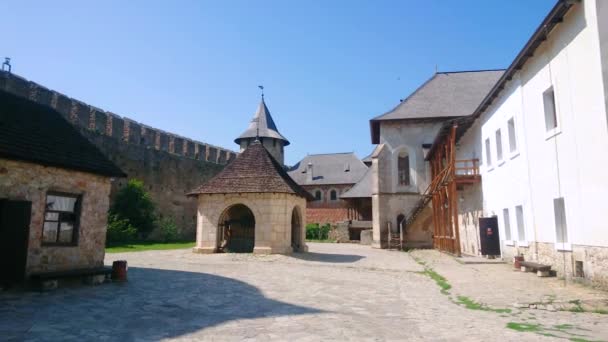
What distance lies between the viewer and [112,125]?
27.2m

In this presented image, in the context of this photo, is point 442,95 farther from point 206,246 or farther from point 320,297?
point 320,297

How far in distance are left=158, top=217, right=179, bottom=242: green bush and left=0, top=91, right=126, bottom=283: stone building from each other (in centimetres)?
1930

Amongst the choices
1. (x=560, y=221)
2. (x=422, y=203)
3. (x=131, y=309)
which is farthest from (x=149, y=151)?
(x=560, y=221)

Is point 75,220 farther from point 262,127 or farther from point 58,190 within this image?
point 262,127

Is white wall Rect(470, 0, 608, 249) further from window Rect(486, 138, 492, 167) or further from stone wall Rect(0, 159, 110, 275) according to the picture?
stone wall Rect(0, 159, 110, 275)

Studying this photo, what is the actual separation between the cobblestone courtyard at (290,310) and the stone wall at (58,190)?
3.35ft

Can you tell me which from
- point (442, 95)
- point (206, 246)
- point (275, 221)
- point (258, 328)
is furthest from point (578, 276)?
point (442, 95)

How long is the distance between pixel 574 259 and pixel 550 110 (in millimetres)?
4008

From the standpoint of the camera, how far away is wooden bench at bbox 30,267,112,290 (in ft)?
27.7

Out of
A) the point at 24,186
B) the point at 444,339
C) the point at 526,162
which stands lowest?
the point at 444,339

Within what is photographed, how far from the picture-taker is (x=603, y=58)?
27.4 ft

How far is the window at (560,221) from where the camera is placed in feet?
35.2

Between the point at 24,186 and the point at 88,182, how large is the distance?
5.76 ft

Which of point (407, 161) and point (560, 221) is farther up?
point (407, 161)
